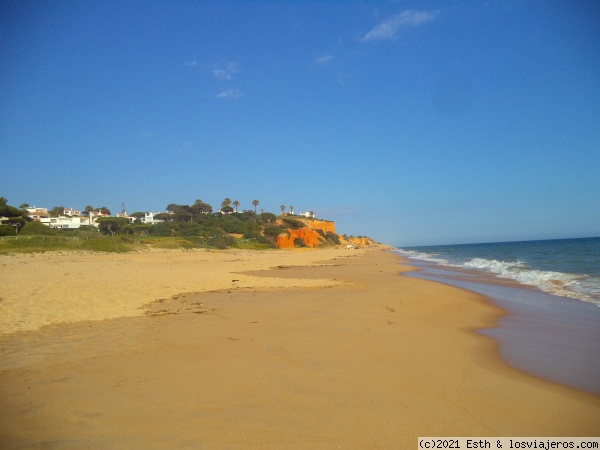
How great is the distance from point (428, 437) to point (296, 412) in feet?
3.92

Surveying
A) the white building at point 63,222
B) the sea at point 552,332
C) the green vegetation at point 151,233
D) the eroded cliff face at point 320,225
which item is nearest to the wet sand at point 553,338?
the sea at point 552,332

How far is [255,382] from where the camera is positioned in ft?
13.5

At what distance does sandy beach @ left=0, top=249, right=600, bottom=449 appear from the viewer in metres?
3.08

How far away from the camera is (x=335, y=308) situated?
29.4 feet

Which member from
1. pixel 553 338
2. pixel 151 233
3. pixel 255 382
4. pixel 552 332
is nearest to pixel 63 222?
pixel 151 233

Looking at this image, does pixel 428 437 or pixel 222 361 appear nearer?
pixel 428 437

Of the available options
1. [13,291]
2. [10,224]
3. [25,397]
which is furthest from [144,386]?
[10,224]

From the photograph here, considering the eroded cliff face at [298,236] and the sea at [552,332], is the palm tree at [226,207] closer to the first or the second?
the eroded cliff face at [298,236]

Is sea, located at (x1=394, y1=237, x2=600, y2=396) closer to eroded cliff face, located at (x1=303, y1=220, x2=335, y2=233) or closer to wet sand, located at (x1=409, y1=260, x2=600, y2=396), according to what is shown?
wet sand, located at (x1=409, y1=260, x2=600, y2=396)

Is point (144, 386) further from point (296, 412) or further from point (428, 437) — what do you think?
point (428, 437)

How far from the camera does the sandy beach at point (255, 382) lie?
121 inches

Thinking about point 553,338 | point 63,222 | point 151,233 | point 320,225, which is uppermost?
point 320,225

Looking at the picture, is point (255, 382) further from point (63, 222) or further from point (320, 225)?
point (320, 225)

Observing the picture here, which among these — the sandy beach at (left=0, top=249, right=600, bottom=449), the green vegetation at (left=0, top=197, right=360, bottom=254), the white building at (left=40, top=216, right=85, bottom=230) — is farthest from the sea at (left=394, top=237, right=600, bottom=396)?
the white building at (left=40, top=216, right=85, bottom=230)
